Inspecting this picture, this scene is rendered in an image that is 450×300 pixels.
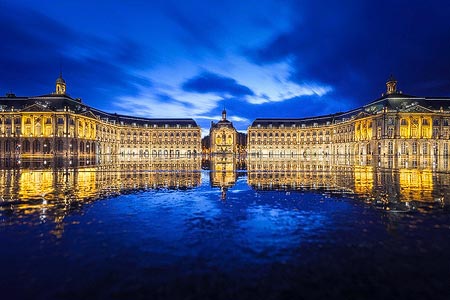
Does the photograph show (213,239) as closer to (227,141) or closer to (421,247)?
(421,247)

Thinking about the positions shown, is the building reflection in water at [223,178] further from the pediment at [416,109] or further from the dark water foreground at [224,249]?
→ the pediment at [416,109]

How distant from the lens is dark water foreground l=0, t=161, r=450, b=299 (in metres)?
5.07

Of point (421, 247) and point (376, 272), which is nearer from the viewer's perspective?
point (376, 272)

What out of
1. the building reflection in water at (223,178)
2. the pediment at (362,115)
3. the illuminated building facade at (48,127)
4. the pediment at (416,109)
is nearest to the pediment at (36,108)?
the illuminated building facade at (48,127)

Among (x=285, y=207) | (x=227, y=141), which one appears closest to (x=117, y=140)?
(x=227, y=141)

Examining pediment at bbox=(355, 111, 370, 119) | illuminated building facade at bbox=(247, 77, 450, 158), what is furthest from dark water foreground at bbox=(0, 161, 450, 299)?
pediment at bbox=(355, 111, 370, 119)

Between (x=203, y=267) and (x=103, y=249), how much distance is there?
2804mm

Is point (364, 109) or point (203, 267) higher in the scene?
point (364, 109)

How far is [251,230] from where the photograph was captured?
8.70m

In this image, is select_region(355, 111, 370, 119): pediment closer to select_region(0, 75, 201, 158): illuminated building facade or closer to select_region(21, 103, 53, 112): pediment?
select_region(0, 75, 201, 158): illuminated building facade

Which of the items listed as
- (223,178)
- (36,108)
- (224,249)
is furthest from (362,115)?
(224,249)

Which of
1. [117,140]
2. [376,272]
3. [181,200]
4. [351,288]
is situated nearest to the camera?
[351,288]

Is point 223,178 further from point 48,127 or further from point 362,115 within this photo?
point 362,115

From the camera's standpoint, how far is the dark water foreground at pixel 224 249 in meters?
5.07
